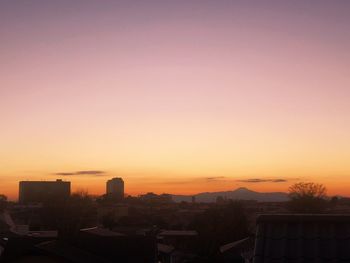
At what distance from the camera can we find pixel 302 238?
486cm

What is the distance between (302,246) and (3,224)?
58.9 meters

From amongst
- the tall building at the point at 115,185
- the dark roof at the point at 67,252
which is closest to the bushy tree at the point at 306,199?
the dark roof at the point at 67,252

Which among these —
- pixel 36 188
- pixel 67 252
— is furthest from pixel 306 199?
pixel 36 188

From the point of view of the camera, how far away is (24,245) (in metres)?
26.0

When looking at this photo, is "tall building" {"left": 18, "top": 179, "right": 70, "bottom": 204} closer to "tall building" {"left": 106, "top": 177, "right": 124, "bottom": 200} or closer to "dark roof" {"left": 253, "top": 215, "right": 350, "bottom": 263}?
"tall building" {"left": 106, "top": 177, "right": 124, "bottom": 200}

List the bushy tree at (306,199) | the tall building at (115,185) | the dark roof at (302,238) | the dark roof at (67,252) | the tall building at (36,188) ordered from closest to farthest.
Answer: the dark roof at (302,238) → the dark roof at (67,252) → the bushy tree at (306,199) → the tall building at (36,188) → the tall building at (115,185)

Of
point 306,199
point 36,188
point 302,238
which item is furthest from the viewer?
point 36,188

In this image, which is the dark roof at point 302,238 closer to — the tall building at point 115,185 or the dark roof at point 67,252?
the dark roof at point 67,252

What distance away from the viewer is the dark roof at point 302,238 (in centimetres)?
472

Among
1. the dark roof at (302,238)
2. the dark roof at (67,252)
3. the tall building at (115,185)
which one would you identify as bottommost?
the tall building at (115,185)

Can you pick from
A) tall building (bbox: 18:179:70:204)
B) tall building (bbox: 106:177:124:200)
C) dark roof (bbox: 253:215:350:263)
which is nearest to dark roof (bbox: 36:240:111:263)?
dark roof (bbox: 253:215:350:263)

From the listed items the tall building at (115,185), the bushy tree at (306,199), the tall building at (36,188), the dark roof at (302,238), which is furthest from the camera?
the tall building at (115,185)

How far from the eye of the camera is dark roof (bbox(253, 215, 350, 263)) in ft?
15.5

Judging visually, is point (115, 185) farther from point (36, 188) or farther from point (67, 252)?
point (67, 252)
